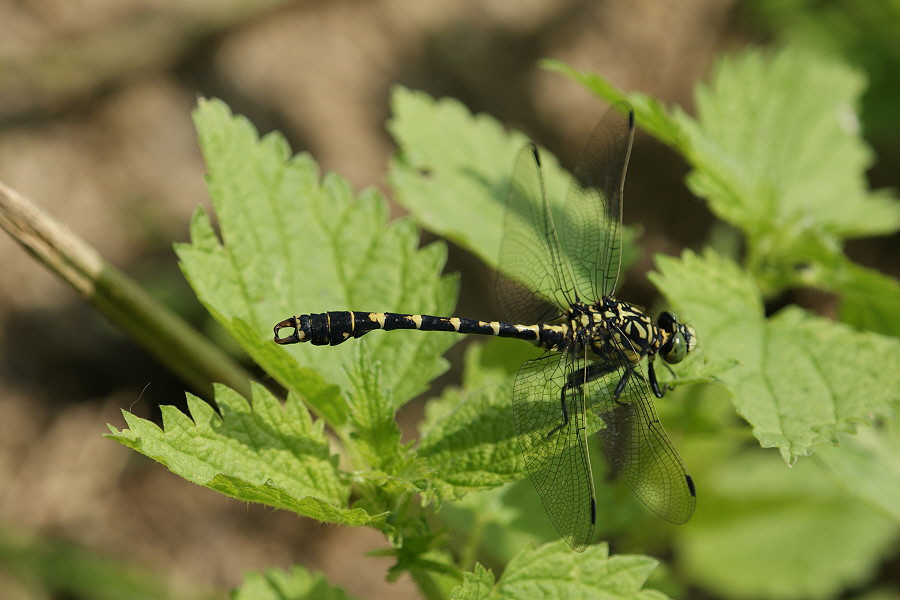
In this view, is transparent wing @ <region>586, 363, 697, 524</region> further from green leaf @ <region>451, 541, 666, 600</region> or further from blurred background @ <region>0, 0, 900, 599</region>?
blurred background @ <region>0, 0, 900, 599</region>

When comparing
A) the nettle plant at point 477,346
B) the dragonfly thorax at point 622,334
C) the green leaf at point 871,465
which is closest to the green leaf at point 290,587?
the nettle plant at point 477,346

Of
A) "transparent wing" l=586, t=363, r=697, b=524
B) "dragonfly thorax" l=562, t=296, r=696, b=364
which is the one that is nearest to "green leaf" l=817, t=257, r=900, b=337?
"dragonfly thorax" l=562, t=296, r=696, b=364

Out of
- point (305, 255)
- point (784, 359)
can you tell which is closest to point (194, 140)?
point (305, 255)

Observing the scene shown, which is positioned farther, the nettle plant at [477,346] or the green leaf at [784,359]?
the green leaf at [784,359]

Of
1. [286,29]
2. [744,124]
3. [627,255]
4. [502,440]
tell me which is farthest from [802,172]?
[286,29]

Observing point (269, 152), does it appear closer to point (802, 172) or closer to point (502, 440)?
point (502, 440)

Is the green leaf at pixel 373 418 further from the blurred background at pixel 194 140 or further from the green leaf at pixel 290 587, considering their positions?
the blurred background at pixel 194 140

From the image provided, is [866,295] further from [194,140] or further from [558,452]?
[194,140]
